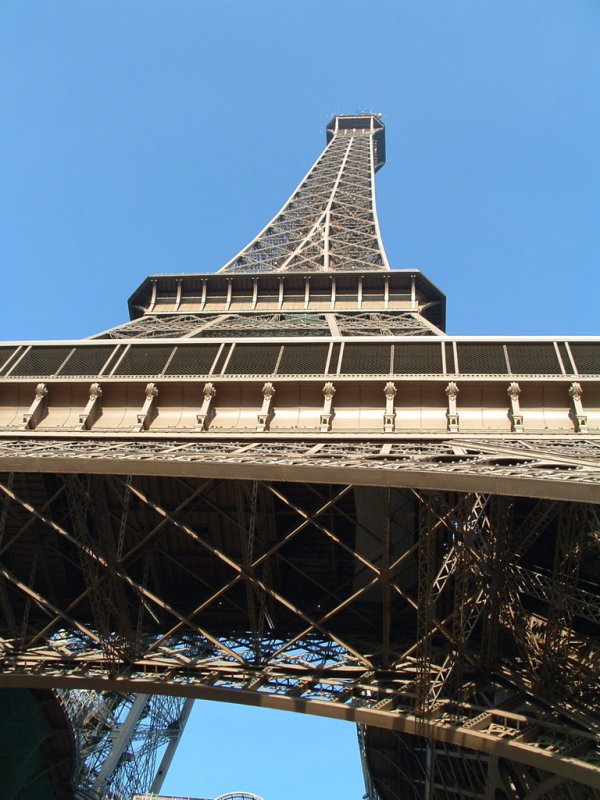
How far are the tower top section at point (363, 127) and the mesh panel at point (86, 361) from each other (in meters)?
74.9

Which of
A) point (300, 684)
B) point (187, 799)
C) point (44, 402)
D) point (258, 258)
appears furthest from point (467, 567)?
point (258, 258)

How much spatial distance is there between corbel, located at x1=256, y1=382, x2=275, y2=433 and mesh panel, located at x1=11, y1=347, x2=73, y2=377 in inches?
232

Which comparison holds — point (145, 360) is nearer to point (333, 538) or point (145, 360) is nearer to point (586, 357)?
point (333, 538)

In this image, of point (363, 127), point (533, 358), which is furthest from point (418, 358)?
point (363, 127)

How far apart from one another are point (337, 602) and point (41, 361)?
32.8 ft

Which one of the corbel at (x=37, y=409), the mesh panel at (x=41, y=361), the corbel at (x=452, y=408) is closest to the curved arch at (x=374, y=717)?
the corbel at (x=37, y=409)

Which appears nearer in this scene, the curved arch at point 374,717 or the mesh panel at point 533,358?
the curved arch at point 374,717

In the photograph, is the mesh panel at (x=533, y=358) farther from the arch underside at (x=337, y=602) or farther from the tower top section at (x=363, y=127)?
the tower top section at (x=363, y=127)

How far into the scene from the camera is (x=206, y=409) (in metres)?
20.0

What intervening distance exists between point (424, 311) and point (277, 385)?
23583 millimetres

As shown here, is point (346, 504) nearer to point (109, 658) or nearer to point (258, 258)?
point (109, 658)

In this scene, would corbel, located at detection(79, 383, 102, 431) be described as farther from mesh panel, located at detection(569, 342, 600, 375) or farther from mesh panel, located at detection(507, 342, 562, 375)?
mesh panel, located at detection(569, 342, 600, 375)

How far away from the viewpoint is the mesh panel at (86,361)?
21750 millimetres

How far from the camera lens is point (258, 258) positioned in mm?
53062
